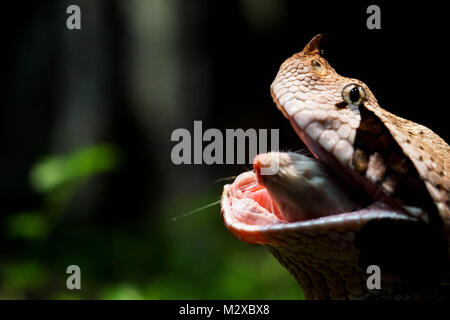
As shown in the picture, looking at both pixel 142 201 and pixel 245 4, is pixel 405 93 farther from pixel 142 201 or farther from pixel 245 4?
pixel 142 201

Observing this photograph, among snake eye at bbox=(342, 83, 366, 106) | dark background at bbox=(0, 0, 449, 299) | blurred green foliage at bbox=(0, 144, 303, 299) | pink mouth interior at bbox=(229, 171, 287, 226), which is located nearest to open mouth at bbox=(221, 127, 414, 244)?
pink mouth interior at bbox=(229, 171, 287, 226)

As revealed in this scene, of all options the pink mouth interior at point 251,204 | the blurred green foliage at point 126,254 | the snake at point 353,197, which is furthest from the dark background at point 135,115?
the snake at point 353,197

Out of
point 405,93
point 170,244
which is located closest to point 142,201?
point 170,244

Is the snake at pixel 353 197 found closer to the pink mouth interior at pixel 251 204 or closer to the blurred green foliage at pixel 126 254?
the pink mouth interior at pixel 251 204

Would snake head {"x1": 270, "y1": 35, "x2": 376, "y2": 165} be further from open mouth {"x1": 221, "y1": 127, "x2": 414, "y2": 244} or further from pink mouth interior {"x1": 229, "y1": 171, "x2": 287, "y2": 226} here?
pink mouth interior {"x1": 229, "y1": 171, "x2": 287, "y2": 226}
